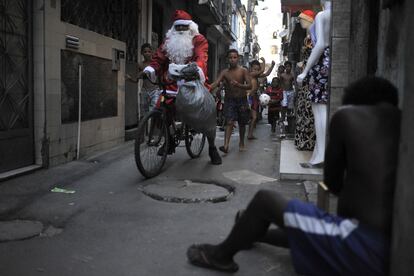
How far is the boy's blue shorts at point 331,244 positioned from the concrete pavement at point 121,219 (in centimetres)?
81

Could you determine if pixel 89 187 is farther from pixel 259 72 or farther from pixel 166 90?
pixel 259 72

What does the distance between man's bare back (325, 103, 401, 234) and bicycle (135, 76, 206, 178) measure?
3351 mm

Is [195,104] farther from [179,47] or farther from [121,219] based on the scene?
[121,219]

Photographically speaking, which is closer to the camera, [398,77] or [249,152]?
[398,77]

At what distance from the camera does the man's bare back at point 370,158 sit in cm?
235

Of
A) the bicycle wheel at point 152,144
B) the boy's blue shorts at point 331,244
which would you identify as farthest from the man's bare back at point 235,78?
the boy's blue shorts at point 331,244

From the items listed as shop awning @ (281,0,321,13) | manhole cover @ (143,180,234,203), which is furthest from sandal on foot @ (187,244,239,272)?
shop awning @ (281,0,321,13)

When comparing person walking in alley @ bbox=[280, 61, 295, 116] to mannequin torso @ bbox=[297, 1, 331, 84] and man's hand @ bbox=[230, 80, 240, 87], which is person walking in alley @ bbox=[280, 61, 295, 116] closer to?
man's hand @ bbox=[230, 80, 240, 87]

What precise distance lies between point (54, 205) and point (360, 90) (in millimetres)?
3222

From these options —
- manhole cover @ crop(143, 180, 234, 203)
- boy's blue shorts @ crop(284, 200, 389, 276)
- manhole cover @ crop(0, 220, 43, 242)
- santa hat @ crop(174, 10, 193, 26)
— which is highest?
santa hat @ crop(174, 10, 193, 26)

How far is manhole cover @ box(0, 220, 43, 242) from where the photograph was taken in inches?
152

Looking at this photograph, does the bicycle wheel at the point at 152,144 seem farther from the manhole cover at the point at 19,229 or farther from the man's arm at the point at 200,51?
the manhole cover at the point at 19,229

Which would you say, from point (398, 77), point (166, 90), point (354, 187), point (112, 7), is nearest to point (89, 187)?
point (166, 90)

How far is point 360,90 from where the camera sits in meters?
2.54
